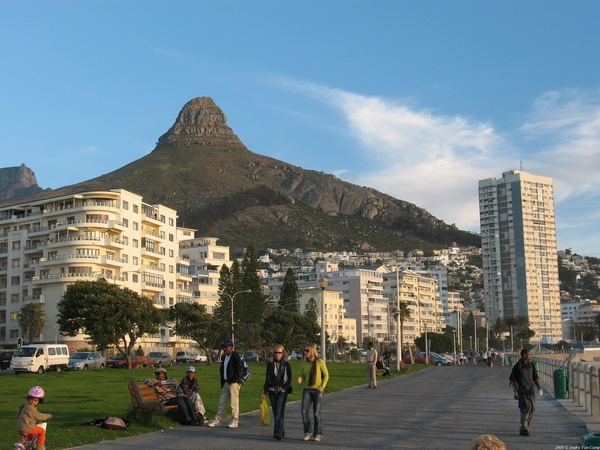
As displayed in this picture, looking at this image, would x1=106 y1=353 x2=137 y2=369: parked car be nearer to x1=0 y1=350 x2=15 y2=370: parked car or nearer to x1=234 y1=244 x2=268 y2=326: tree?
x1=0 y1=350 x2=15 y2=370: parked car

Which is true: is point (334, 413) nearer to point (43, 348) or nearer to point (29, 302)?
point (43, 348)

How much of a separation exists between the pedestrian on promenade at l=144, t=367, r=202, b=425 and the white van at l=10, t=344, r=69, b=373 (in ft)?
88.2

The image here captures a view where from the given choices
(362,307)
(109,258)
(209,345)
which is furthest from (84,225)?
(362,307)

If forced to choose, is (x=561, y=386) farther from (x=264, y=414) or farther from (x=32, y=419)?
(x=32, y=419)

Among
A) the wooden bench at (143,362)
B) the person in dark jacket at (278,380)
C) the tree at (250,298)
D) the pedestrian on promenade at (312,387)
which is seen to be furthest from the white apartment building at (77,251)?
the pedestrian on promenade at (312,387)

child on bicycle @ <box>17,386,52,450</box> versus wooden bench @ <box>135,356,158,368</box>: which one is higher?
child on bicycle @ <box>17,386,52,450</box>

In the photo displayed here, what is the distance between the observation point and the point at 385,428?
1477cm

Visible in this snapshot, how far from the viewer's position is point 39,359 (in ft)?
132

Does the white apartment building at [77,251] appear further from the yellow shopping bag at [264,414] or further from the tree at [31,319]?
the yellow shopping bag at [264,414]

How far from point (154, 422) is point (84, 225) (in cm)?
6797

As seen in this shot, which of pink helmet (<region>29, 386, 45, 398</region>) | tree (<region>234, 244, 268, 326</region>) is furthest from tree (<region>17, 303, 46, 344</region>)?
pink helmet (<region>29, 386, 45, 398</region>)

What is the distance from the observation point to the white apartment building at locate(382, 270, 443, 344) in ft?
507

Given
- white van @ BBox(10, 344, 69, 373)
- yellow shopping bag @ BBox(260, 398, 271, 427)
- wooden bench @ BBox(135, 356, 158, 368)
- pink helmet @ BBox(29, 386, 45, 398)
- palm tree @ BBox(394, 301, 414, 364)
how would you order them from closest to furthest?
pink helmet @ BBox(29, 386, 45, 398), yellow shopping bag @ BBox(260, 398, 271, 427), white van @ BBox(10, 344, 69, 373), palm tree @ BBox(394, 301, 414, 364), wooden bench @ BBox(135, 356, 158, 368)

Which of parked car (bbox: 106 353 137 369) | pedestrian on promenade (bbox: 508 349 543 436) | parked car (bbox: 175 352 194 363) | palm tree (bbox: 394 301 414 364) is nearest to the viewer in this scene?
pedestrian on promenade (bbox: 508 349 543 436)
